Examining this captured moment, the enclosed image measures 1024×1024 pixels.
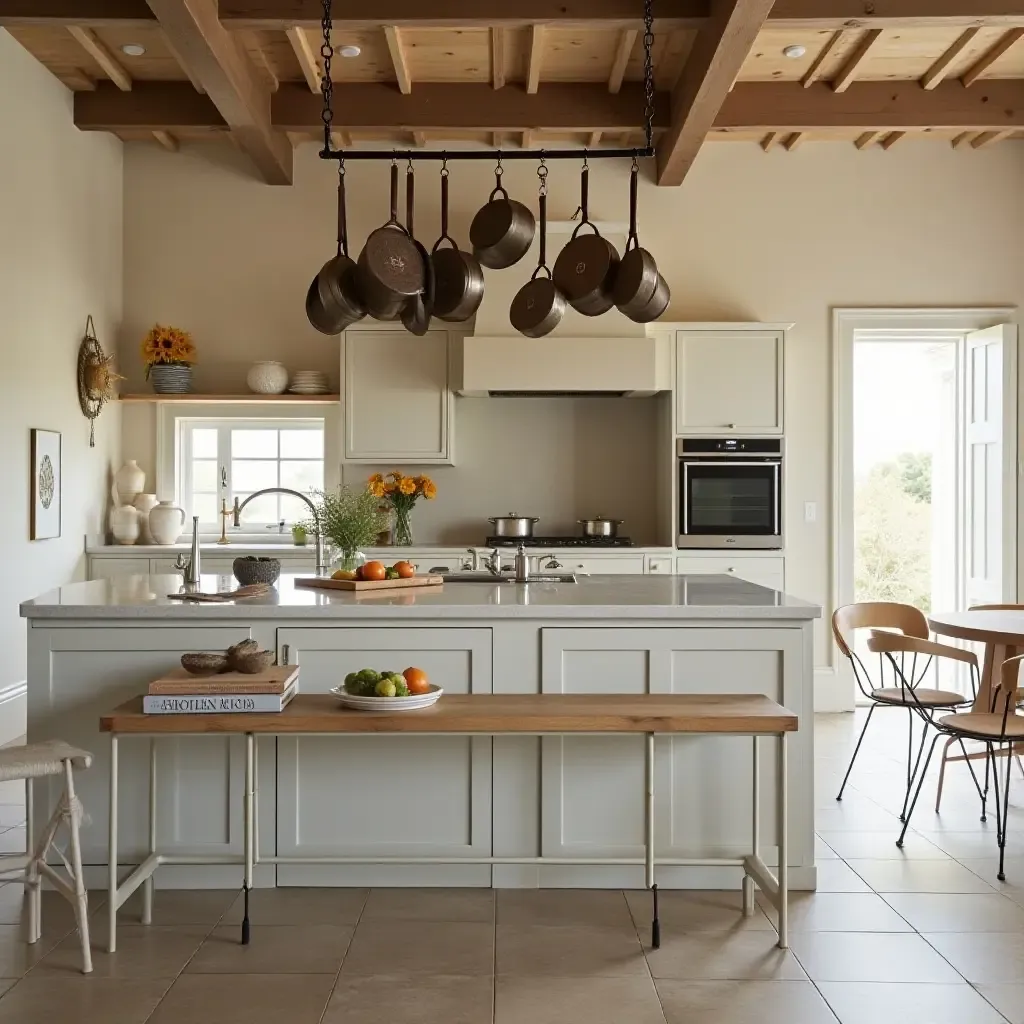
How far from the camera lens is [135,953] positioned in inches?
110

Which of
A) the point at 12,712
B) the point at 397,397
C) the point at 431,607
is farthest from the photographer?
the point at 397,397

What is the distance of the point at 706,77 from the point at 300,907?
386cm

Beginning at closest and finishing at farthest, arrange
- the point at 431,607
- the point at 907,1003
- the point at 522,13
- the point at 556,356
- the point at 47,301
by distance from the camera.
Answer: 1. the point at 907,1003
2. the point at 431,607
3. the point at 522,13
4. the point at 47,301
5. the point at 556,356

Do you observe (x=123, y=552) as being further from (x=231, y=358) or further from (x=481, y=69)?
(x=481, y=69)

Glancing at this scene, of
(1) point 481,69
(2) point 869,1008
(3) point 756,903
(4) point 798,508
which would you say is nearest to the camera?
(2) point 869,1008

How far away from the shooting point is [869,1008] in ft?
8.18

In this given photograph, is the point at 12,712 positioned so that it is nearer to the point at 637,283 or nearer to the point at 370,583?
the point at 370,583

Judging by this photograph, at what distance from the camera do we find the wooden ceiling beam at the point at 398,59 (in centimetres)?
494

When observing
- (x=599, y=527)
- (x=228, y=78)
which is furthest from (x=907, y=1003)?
(x=228, y=78)

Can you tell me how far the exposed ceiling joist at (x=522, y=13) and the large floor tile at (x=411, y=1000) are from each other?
377 cm

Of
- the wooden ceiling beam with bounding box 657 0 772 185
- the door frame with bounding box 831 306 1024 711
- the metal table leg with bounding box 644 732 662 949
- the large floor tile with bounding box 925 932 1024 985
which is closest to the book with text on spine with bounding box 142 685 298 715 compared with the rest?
the metal table leg with bounding box 644 732 662 949

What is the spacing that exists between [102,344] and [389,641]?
3846 mm

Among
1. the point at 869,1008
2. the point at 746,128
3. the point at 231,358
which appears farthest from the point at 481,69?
the point at 869,1008

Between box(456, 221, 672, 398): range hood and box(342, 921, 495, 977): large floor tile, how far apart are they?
341cm
